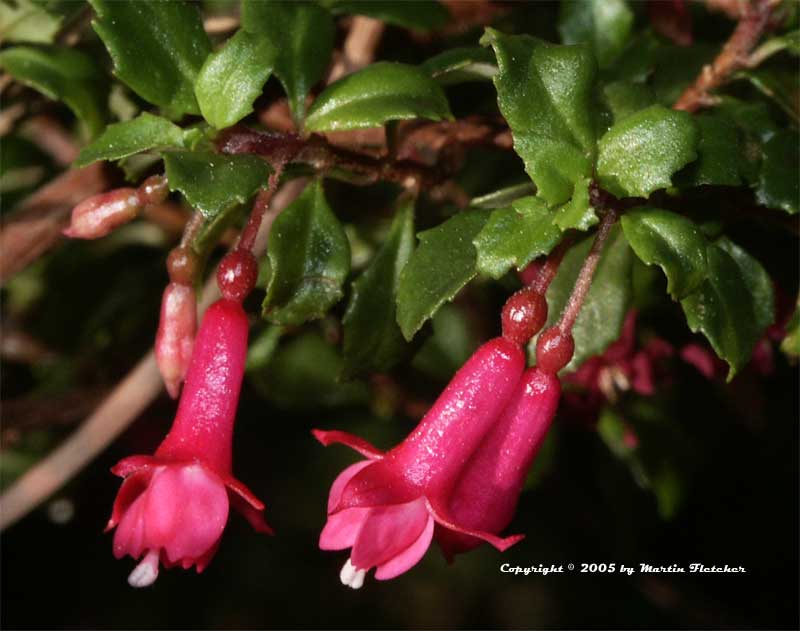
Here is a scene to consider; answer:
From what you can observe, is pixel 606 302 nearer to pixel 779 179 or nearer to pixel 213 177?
pixel 779 179

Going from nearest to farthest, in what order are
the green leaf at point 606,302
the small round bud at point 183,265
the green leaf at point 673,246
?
the green leaf at point 673,246, the small round bud at point 183,265, the green leaf at point 606,302

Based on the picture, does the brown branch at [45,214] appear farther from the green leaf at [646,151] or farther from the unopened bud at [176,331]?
the green leaf at [646,151]

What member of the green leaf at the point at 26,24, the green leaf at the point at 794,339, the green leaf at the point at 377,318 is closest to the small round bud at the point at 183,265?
the green leaf at the point at 377,318

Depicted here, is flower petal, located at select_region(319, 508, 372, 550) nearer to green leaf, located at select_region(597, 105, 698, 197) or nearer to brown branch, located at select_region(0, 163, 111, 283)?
green leaf, located at select_region(597, 105, 698, 197)

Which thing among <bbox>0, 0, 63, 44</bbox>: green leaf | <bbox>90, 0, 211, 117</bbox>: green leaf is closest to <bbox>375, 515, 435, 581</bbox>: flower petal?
<bbox>90, 0, 211, 117</bbox>: green leaf

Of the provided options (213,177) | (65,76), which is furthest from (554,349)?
(65,76)

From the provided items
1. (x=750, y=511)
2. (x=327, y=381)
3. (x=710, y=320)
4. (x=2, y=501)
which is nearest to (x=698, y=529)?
(x=750, y=511)
